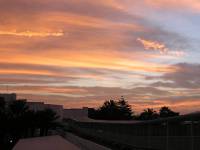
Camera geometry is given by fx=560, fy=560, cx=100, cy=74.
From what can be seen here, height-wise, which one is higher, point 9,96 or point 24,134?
point 9,96

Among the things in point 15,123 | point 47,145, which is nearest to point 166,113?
point 15,123

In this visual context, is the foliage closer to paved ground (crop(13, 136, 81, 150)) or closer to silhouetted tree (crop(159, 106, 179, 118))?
silhouetted tree (crop(159, 106, 179, 118))

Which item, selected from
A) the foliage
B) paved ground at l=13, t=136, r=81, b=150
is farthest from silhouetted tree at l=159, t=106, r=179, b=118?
paved ground at l=13, t=136, r=81, b=150

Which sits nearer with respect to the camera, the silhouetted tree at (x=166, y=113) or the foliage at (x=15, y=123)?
the foliage at (x=15, y=123)

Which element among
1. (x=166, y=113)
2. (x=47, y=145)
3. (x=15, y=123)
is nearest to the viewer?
(x=47, y=145)

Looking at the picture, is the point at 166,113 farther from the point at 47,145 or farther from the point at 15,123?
the point at 47,145

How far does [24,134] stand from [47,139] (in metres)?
84.0

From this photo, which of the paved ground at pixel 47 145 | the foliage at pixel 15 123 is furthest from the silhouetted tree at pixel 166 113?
the paved ground at pixel 47 145

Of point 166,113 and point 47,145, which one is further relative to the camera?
point 166,113

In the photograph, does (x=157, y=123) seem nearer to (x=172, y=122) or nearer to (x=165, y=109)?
(x=172, y=122)

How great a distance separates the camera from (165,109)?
194625 mm

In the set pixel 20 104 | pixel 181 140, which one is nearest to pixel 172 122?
pixel 181 140

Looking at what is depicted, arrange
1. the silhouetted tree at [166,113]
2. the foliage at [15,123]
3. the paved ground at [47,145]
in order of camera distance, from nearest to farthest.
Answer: the paved ground at [47,145] → the foliage at [15,123] → the silhouetted tree at [166,113]

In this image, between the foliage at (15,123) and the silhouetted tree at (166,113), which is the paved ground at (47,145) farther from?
the silhouetted tree at (166,113)
